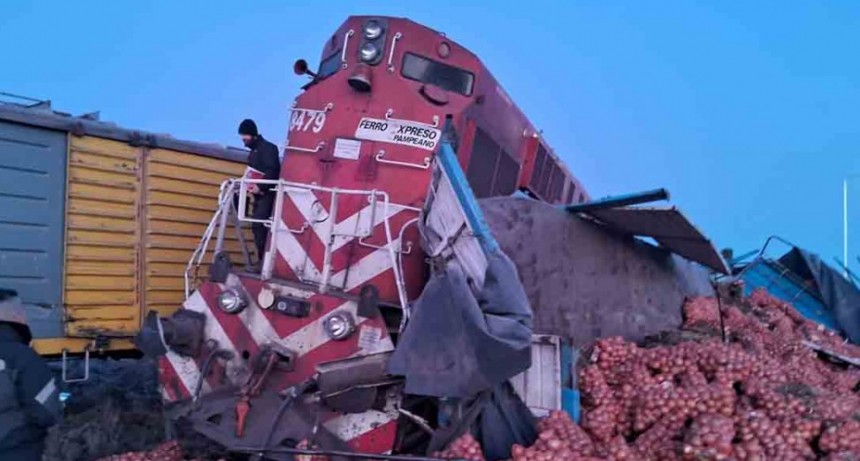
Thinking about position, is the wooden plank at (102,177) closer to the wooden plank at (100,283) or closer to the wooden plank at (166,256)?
the wooden plank at (166,256)

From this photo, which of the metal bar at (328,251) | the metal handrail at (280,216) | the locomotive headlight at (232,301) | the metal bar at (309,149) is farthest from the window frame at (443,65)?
the locomotive headlight at (232,301)

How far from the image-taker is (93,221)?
20.1 ft

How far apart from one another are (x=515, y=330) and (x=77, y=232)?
399cm

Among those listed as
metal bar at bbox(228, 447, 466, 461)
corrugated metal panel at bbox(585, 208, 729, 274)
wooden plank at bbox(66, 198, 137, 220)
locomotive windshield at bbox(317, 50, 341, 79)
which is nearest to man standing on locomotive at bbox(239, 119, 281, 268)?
locomotive windshield at bbox(317, 50, 341, 79)

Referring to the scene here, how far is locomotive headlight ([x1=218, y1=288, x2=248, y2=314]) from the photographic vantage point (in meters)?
4.29

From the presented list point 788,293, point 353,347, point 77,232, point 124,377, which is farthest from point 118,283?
point 788,293

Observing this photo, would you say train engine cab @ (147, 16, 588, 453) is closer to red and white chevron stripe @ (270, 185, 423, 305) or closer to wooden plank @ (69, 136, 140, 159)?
red and white chevron stripe @ (270, 185, 423, 305)

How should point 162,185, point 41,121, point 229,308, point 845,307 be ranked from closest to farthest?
point 229,308 < point 41,121 < point 162,185 < point 845,307

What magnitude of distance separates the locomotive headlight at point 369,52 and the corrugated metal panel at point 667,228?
173cm

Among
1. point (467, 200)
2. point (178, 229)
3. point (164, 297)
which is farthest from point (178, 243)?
point (467, 200)

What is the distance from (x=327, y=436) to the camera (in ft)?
12.7

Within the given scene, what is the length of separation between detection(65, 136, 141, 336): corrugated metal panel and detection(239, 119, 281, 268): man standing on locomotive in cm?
112

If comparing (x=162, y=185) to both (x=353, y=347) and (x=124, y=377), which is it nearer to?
(x=124, y=377)

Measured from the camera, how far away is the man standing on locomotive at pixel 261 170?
5242 millimetres
